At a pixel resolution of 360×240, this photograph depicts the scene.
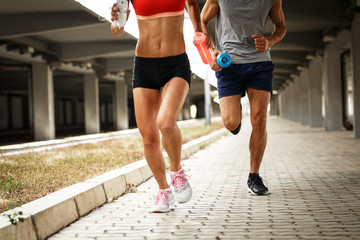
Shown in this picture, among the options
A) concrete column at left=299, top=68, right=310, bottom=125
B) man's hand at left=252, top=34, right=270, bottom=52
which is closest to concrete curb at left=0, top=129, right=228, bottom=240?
man's hand at left=252, top=34, right=270, bottom=52

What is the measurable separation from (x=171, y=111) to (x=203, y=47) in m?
0.97

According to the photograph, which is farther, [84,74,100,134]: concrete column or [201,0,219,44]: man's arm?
[84,74,100,134]: concrete column

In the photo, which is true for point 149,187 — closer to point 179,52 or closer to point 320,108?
point 179,52

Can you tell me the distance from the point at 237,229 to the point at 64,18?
14215 mm

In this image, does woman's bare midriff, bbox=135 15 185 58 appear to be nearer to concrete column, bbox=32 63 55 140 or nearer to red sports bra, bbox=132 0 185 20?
red sports bra, bbox=132 0 185 20

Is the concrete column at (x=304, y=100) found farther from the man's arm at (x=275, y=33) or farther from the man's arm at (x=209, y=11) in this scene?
the man's arm at (x=209, y=11)

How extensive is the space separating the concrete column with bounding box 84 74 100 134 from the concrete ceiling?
173 cm

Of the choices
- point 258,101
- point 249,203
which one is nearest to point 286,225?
point 249,203

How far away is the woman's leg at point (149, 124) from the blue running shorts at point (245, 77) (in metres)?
1.06

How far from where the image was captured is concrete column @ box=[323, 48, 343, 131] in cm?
2080

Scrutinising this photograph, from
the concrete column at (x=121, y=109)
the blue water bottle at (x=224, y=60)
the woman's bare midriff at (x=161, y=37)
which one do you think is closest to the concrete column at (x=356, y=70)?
the blue water bottle at (x=224, y=60)

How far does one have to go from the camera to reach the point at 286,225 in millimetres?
3732

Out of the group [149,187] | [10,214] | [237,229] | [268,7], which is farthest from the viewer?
[149,187]

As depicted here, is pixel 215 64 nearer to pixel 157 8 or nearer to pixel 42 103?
pixel 157 8
